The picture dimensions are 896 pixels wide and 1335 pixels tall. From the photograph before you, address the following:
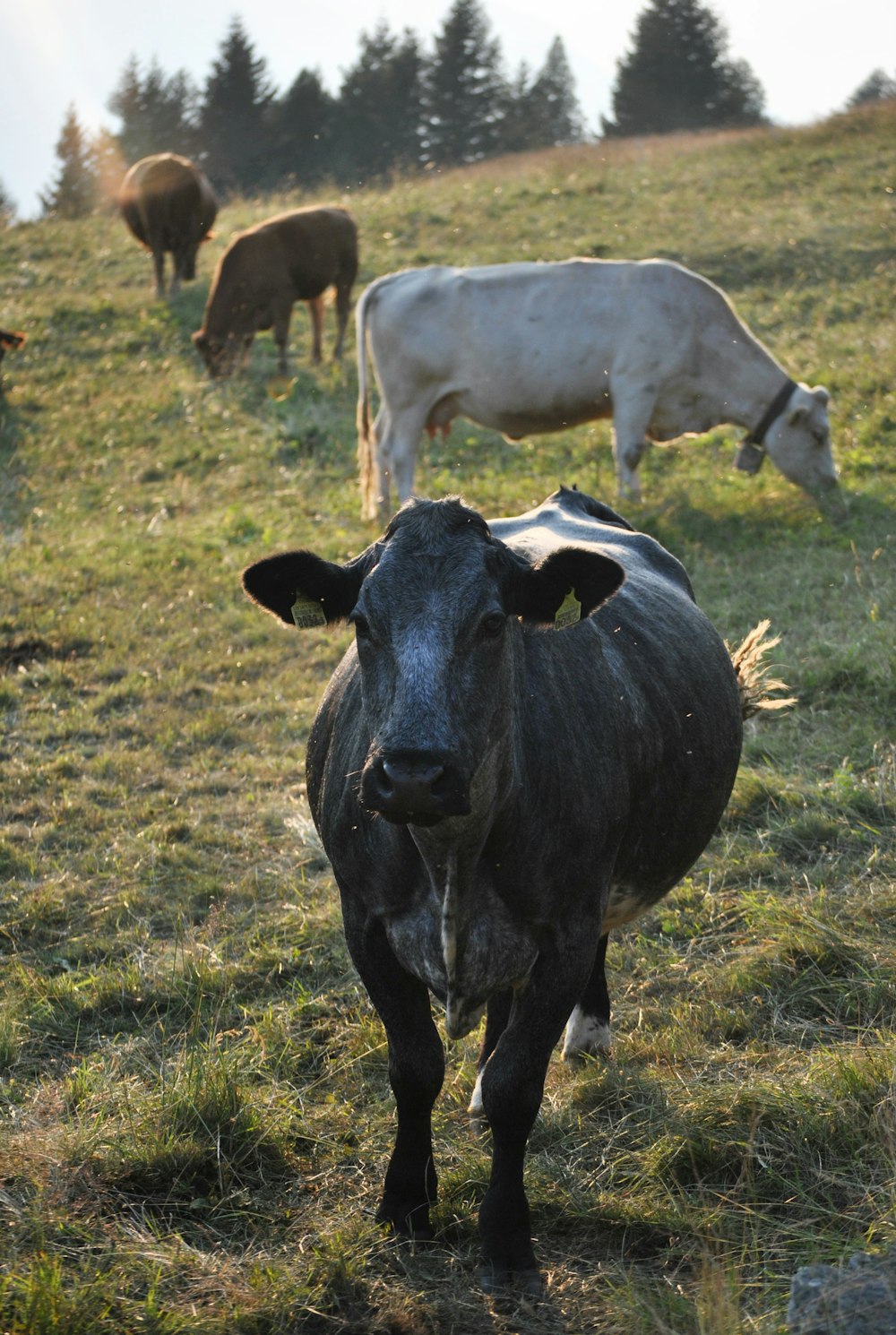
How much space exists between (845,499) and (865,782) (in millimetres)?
5927

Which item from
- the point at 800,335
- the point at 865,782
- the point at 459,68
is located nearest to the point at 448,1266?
the point at 865,782

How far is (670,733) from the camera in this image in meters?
4.54

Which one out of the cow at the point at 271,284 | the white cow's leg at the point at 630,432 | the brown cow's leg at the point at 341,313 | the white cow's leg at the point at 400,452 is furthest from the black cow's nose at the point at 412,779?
the brown cow's leg at the point at 341,313

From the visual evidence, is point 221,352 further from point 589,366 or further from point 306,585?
point 306,585

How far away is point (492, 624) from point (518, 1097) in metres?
1.22

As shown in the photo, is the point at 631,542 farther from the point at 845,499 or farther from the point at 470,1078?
the point at 845,499

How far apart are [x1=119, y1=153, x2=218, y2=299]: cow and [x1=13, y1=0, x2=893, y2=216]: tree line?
2983cm

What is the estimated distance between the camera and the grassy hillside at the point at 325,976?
11.1ft

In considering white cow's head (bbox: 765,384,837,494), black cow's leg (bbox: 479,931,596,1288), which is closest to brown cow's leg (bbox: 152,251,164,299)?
white cow's head (bbox: 765,384,837,494)

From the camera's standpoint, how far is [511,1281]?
11.2ft

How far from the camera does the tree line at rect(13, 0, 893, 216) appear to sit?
188ft

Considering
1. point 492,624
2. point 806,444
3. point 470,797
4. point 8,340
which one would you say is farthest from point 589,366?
point 8,340

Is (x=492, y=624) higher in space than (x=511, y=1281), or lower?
higher

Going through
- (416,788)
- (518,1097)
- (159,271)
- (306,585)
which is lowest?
(518,1097)
